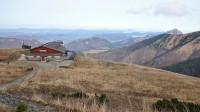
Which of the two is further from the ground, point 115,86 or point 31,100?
point 31,100

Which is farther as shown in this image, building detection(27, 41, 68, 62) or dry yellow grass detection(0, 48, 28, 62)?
dry yellow grass detection(0, 48, 28, 62)

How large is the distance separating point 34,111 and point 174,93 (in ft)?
118

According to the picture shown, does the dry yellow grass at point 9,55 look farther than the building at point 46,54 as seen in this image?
Yes

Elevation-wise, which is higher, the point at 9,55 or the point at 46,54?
the point at 46,54

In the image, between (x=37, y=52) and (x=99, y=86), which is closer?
(x=99, y=86)

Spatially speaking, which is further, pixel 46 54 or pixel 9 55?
pixel 9 55

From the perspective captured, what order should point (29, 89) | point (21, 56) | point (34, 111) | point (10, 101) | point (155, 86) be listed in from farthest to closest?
point (21, 56) < point (155, 86) < point (29, 89) < point (10, 101) < point (34, 111)

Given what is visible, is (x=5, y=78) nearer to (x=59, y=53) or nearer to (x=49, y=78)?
(x=49, y=78)

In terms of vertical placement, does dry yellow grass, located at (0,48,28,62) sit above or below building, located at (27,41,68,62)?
below

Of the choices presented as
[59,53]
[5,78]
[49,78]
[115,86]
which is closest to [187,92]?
[115,86]

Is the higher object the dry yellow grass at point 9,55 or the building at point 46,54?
the building at point 46,54

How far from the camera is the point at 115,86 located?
45.6 meters

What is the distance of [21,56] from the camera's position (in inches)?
3349

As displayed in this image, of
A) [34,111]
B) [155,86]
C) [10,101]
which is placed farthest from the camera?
[155,86]
